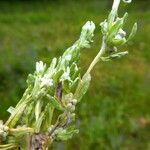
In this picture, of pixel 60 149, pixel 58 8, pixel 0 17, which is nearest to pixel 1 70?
pixel 60 149

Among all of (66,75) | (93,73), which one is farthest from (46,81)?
(93,73)

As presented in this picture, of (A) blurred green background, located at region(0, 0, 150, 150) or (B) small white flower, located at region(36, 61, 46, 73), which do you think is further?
(A) blurred green background, located at region(0, 0, 150, 150)

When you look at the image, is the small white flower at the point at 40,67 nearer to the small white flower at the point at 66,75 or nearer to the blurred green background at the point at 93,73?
the small white flower at the point at 66,75

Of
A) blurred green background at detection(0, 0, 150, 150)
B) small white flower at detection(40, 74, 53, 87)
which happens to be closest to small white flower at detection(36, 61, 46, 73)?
small white flower at detection(40, 74, 53, 87)

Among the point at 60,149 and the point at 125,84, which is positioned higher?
the point at 125,84

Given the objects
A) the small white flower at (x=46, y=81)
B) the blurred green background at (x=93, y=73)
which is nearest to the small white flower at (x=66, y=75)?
the small white flower at (x=46, y=81)

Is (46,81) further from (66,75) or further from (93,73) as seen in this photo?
(93,73)

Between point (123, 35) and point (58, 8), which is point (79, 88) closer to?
point (123, 35)

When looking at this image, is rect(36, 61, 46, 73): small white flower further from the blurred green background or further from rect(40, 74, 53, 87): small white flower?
the blurred green background
